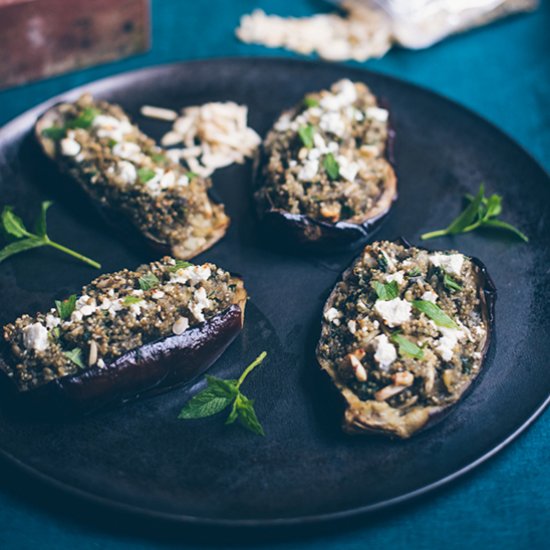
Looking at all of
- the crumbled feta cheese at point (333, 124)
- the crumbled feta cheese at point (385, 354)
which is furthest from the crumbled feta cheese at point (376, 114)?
the crumbled feta cheese at point (385, 354)

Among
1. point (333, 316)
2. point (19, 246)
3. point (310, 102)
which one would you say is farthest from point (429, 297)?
point (19, 246)

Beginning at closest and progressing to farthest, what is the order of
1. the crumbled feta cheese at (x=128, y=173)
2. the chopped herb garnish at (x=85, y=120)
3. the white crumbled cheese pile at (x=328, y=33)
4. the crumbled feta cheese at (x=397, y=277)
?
the crumbled feta cheese at (x=397, y=277) < the crumbled feta cheese at (x=128, y=173) < the chopped herb garnish at (x=85, y=120) < the white crumbled cheese pile at (x=328, y=33)

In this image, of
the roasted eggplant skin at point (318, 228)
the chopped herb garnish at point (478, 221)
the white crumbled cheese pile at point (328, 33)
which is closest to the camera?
the roasted eggplant skin at point (318, 228)

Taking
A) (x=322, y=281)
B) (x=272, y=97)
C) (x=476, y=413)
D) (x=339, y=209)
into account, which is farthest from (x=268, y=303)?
(x=272, y=97)

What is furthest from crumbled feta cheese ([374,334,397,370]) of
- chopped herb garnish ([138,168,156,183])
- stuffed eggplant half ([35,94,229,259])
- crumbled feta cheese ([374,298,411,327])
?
chopped herb garnish ([138,168,156,183])

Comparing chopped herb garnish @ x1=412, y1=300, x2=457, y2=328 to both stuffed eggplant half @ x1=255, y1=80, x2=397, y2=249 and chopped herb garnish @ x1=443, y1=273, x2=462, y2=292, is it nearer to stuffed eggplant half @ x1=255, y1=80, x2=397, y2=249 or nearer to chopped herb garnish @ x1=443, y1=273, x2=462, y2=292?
chopped herb garnish @ x1=443, y1=273, x2=462, y2=292

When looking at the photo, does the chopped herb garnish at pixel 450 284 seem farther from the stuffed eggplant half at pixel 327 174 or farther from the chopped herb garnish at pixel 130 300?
the chopped herb garnish at pixel 130 300

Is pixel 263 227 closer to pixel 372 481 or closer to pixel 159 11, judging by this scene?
pixel 372 481
